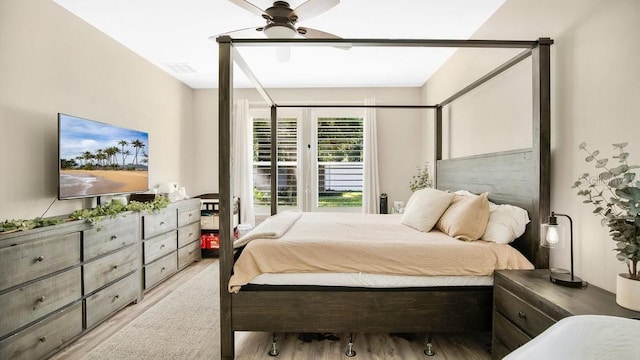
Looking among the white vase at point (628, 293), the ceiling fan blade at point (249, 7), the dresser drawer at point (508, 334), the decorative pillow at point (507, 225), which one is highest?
the ceiling fan blade at point (249, 7)

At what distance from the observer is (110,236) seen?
2588 millimetres

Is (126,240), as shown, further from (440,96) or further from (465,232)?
(440,96)

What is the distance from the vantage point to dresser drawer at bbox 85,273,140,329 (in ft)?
7.77

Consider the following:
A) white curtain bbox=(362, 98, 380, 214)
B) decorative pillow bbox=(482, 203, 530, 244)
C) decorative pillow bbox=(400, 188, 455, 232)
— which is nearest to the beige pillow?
decorative pillow bbox=(482, 203, 530, 244)

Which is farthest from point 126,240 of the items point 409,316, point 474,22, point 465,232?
point 474,22

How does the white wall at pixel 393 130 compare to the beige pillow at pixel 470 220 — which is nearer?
the beige pillow at pixel 470 220

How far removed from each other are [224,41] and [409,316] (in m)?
2.04

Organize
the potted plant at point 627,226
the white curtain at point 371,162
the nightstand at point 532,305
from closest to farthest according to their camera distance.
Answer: the potted plant at point 627,226 → the nightstand at point 532,305 → the white curtain at point 371,162

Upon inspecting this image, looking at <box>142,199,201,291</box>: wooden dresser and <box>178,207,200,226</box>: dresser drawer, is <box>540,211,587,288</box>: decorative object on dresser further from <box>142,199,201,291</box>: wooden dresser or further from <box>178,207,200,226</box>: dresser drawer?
<box>178,207,200,226</box>: dresser drawer

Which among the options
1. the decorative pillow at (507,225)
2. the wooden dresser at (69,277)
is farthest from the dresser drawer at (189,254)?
the decorative pillow at (507,225)

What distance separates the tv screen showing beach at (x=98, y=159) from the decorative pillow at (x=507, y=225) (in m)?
3.17

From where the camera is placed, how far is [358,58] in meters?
3.73

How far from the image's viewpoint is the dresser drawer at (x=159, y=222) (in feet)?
10.3

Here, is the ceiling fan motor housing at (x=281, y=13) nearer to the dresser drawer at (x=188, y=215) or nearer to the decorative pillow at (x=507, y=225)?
the decorative pillow at (x=507, y=225)
